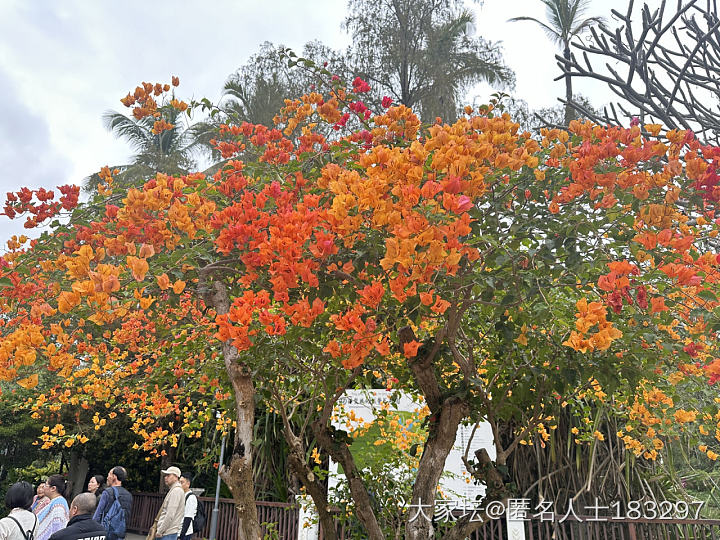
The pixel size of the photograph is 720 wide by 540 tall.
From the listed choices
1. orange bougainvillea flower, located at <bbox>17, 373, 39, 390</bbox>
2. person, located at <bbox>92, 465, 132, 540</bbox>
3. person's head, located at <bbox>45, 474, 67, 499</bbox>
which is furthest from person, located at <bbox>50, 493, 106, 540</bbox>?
person, located at <bbox>92, 465, 132, 540</bbox>

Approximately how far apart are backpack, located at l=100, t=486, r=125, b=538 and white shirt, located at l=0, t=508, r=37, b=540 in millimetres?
1683

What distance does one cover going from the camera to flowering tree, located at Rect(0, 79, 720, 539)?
1.94 m

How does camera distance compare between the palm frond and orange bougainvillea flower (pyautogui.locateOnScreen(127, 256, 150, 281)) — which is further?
the palm frond

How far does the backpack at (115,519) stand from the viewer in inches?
185

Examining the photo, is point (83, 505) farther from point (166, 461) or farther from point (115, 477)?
point (166, 461)

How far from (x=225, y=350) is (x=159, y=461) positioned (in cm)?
936

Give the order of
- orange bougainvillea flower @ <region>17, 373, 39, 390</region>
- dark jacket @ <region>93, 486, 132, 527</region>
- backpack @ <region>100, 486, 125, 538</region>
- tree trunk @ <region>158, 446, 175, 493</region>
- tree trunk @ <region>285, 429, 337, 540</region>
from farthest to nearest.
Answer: tree trunk @ <region>158, 446, 175, 493</region>
dark jacket @ <region>93, 486, 132, 527</region>
backpack @ <region>100, 486, 125, 538</region>
tree trunk @ <region>285, 429, 337, 540</region>
orange bougainvillea flower @ <region>17, 373, 39, 390</region>

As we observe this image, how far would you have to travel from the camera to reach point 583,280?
2717mm

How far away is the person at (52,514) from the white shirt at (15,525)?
2.77 ft

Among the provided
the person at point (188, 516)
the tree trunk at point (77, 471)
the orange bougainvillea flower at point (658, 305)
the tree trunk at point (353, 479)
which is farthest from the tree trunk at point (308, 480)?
the tree trunk at point (77, 471)

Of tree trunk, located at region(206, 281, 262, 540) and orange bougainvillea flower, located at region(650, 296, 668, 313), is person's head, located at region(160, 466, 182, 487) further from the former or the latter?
orange bougainvillea flower, located at region(650, 296, 668, 313)

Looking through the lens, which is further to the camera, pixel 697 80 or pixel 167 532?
pixel 167 532

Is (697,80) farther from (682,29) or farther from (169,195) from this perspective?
(169,195)

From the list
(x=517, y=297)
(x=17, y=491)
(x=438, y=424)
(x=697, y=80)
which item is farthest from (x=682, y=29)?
(x=17, y=491)
